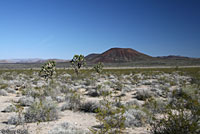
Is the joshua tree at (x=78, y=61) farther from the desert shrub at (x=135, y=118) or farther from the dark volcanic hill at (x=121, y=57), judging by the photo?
the dark volcanic hill at (x=121, y=57)

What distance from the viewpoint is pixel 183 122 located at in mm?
3895

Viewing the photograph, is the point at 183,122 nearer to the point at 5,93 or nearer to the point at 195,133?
the point at 195,133

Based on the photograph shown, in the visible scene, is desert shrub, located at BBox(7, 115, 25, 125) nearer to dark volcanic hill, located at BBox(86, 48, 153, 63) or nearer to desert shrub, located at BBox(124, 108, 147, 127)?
desert shrub, located at BBox(124, 108, 147, 127)

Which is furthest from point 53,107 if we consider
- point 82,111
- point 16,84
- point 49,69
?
point 16,84

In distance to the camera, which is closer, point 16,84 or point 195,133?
point 195,133

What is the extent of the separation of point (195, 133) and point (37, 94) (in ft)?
27.1

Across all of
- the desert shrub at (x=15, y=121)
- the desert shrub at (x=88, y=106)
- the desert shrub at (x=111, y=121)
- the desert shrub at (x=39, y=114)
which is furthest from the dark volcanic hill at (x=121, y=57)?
the desert shrub at (x=15, y=121)

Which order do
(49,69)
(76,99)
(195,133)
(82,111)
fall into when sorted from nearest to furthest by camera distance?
(195,133) < (82,111) < (76,99) < (49,69)

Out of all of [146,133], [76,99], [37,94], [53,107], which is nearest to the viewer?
[146,133]

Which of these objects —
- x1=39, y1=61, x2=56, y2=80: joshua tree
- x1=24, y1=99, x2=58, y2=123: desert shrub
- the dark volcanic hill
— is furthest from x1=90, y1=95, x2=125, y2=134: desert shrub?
the dark volcanic hill

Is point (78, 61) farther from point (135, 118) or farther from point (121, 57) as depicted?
point (121, 57)

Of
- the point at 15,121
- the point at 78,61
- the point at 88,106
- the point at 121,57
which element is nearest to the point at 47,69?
the point at 78,61

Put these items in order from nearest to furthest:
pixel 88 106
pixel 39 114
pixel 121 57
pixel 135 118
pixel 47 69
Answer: pixel 135 118, pixel 39 114, pixel 88 106, pixel 47 69, pixel 121 57

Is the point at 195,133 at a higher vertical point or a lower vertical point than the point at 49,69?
lower
